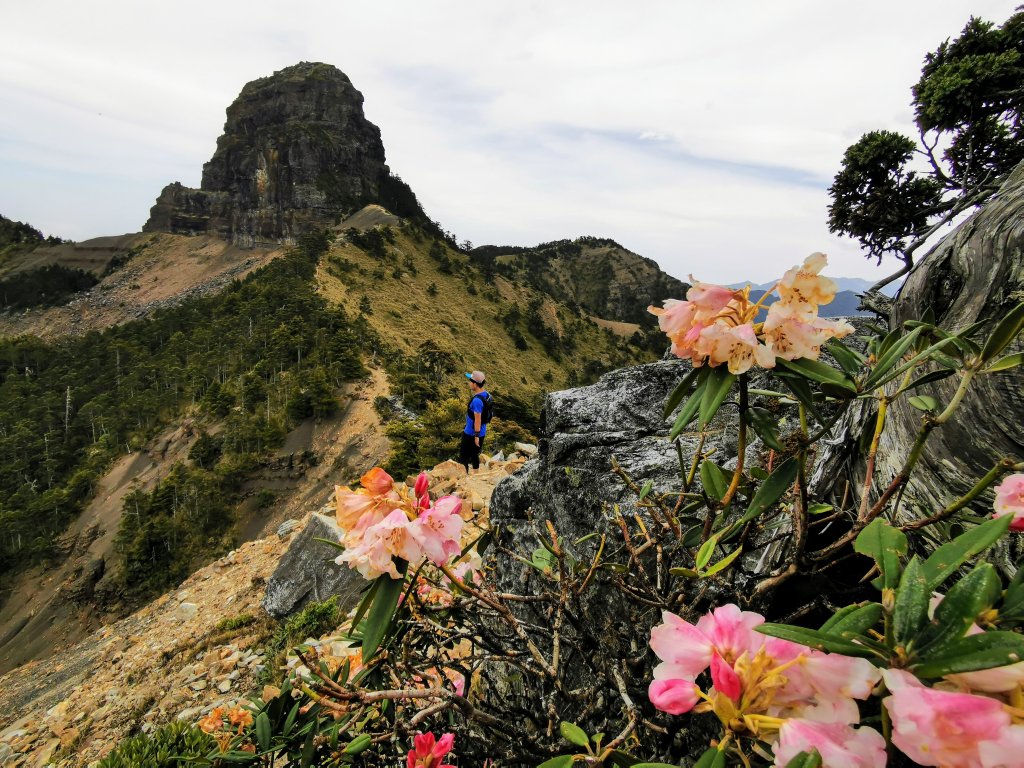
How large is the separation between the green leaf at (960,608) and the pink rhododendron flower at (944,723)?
0.12 feet

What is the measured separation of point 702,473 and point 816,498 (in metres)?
0.56

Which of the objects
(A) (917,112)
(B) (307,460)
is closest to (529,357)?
(B) (307,460)

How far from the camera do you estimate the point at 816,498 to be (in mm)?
1312

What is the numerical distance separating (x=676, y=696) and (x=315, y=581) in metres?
5.48

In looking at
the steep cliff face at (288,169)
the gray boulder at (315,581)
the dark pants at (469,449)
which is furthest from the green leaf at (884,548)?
the steep cliff face at (288,169)

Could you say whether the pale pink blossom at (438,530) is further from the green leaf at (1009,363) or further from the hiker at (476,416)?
the hiker at (476,416)

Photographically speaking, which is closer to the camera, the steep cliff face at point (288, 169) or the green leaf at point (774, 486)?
the green leaf at point (774, 486)

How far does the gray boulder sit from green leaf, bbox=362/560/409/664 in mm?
4506

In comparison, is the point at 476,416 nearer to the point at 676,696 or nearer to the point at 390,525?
the point at 390,525

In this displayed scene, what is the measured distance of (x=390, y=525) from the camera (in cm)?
79

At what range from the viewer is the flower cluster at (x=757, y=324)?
26.9 inches

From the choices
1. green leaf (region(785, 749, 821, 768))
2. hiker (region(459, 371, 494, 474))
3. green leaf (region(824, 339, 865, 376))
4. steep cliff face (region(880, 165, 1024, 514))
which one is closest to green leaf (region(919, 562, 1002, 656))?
green leaf (region(785, 749, 821, 768))

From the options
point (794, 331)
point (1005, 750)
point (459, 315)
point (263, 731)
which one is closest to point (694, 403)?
point (794, 331)

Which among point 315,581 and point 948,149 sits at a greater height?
point 948,149
